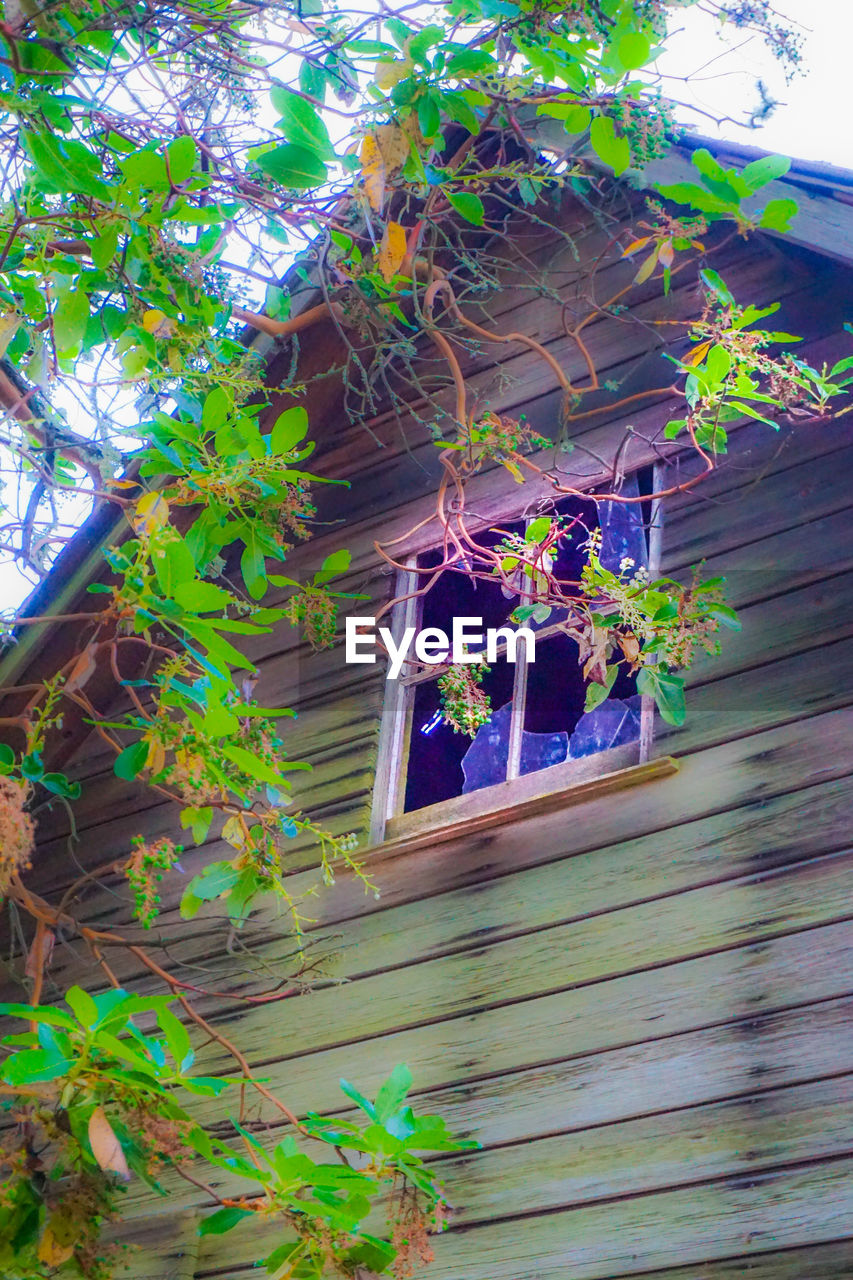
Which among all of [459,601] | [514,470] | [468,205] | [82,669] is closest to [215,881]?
[82,669]

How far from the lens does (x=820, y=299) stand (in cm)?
320

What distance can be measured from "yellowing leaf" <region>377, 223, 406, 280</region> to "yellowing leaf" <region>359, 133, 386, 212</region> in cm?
20

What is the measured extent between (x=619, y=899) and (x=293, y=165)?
171 centimetres

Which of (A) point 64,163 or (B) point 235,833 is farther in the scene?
(B) point 235,833

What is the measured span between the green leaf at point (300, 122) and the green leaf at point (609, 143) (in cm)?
65

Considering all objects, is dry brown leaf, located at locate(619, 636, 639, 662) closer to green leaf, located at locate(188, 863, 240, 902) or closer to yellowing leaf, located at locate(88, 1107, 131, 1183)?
green leaf, located at locate(188, 863, 240, 902)

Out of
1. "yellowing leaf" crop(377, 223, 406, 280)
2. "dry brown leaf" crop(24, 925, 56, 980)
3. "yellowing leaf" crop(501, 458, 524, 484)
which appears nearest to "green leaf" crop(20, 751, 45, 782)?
"dry brown leaf" crop(24, 925, 56, 980)

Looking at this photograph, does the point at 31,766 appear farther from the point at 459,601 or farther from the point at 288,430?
the point at 459,601

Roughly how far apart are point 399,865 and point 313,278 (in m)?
1.69

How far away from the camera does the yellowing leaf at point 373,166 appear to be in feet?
8.61

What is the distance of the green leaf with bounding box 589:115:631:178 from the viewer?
2598mm

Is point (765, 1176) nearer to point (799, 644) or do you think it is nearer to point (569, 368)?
point (799, 644)

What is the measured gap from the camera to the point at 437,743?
3.64 metres

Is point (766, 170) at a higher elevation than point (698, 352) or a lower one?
higher
